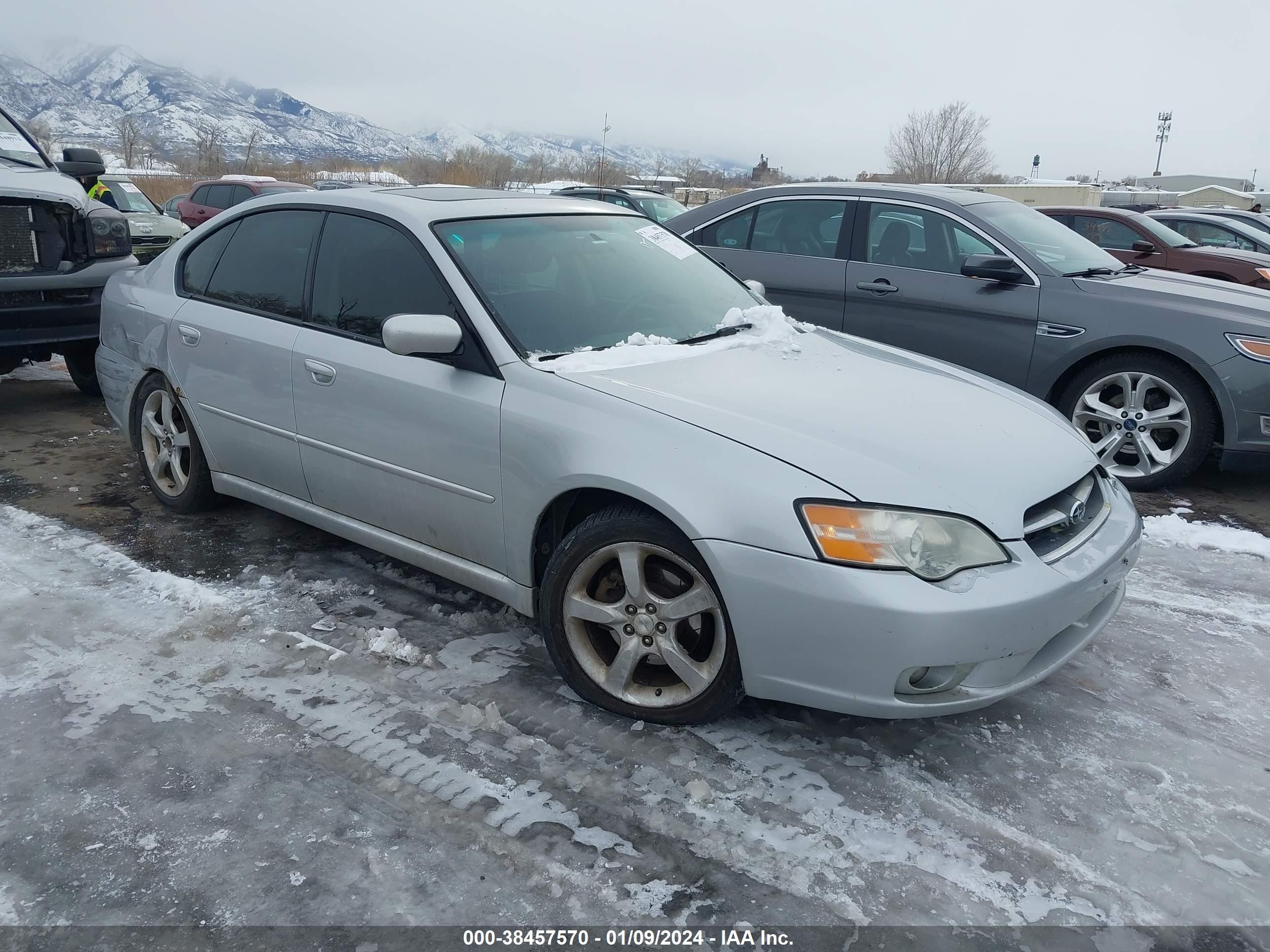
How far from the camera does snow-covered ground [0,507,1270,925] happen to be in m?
2.20

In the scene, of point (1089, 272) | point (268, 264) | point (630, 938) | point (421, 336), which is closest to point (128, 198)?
point (268, 264)

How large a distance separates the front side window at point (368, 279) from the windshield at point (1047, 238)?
389 cm

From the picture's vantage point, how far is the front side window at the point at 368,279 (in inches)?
131

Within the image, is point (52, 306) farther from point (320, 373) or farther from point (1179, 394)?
point (1179, 394)

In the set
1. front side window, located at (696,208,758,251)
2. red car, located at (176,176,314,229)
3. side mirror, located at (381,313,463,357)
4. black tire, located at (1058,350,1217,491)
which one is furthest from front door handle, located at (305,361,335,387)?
red car, located at (176,176,314,229)

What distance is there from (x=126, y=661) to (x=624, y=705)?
170cm

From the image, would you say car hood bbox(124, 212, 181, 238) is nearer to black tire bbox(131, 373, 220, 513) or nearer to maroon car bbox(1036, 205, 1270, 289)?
black tire bbox(131, 373, 220, 513)

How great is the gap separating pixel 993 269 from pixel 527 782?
426cm

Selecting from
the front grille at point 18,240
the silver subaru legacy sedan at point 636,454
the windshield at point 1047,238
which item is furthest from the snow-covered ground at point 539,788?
the front grille at point 18,240

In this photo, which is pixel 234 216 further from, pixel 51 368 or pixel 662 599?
pixel 51 368

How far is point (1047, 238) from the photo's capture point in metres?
5.99

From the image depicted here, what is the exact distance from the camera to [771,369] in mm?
3207

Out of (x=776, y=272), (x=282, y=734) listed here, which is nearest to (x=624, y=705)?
(x=282, y=734)

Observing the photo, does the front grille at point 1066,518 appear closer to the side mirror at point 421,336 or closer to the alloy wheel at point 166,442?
the side mirror at point 421,336
